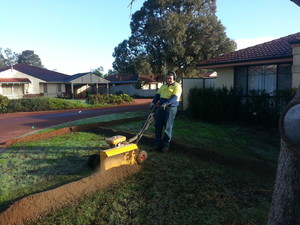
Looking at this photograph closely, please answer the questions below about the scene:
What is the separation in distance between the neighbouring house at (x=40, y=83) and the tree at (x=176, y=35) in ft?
24.0

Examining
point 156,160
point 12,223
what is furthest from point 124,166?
point 12,223

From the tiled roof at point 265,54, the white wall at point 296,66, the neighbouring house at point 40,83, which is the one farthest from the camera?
the neighbouring house at point 40,83

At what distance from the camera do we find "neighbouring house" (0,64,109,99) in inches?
1204

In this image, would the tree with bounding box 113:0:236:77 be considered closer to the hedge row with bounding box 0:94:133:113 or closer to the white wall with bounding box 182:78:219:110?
the hedge row with bounding box 0:94:133:113

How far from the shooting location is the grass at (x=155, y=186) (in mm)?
3529

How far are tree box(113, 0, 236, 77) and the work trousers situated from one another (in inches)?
963

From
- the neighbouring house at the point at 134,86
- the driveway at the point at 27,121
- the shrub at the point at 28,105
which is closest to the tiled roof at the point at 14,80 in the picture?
the shrub at the point at 28,105

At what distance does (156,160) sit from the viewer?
595cm

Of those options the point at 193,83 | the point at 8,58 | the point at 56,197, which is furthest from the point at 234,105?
the point at 8,58

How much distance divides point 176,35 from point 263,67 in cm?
1952

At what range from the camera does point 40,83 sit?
34188 mm

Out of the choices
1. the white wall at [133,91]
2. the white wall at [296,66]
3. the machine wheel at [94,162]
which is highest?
the white wall at [296,66]

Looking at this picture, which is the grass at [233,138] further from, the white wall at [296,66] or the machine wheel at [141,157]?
the white wall at [296,66]

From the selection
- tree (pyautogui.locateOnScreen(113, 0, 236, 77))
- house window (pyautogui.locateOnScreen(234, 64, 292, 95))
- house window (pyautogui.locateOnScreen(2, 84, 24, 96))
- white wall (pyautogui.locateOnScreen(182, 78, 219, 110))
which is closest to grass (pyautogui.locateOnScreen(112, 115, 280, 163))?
house window (pyautogui.locateOnScreen(234, 64, 292, 95))
